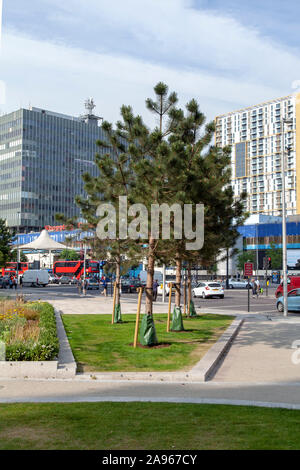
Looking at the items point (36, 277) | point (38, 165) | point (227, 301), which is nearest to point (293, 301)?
point (227, 301)

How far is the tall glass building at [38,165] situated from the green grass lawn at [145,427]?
12839cm

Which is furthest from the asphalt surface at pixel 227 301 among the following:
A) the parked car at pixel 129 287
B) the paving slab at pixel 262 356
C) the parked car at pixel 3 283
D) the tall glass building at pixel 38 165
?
the tall glass building at pixel 38 165

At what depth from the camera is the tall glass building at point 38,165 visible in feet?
454

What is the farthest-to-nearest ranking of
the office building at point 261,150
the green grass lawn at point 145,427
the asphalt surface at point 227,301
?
the office building at point 261,150
the asphalt surface at point 227,301
the green grass lawn at point 145,427

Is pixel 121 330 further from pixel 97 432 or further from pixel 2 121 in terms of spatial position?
pixel 2 121

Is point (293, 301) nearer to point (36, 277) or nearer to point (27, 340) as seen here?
point (27, 340)

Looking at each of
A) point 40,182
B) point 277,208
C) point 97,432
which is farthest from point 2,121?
point 97,432

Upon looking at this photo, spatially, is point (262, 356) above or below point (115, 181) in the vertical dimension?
below

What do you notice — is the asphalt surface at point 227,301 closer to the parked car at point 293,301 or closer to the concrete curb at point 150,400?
the parked car at point 293,301

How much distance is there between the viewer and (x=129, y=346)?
13.2m

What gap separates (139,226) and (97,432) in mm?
8757

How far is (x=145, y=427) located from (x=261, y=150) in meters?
169

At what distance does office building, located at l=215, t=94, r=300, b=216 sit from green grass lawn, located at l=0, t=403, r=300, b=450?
154 metres

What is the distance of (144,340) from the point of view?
518 inches
